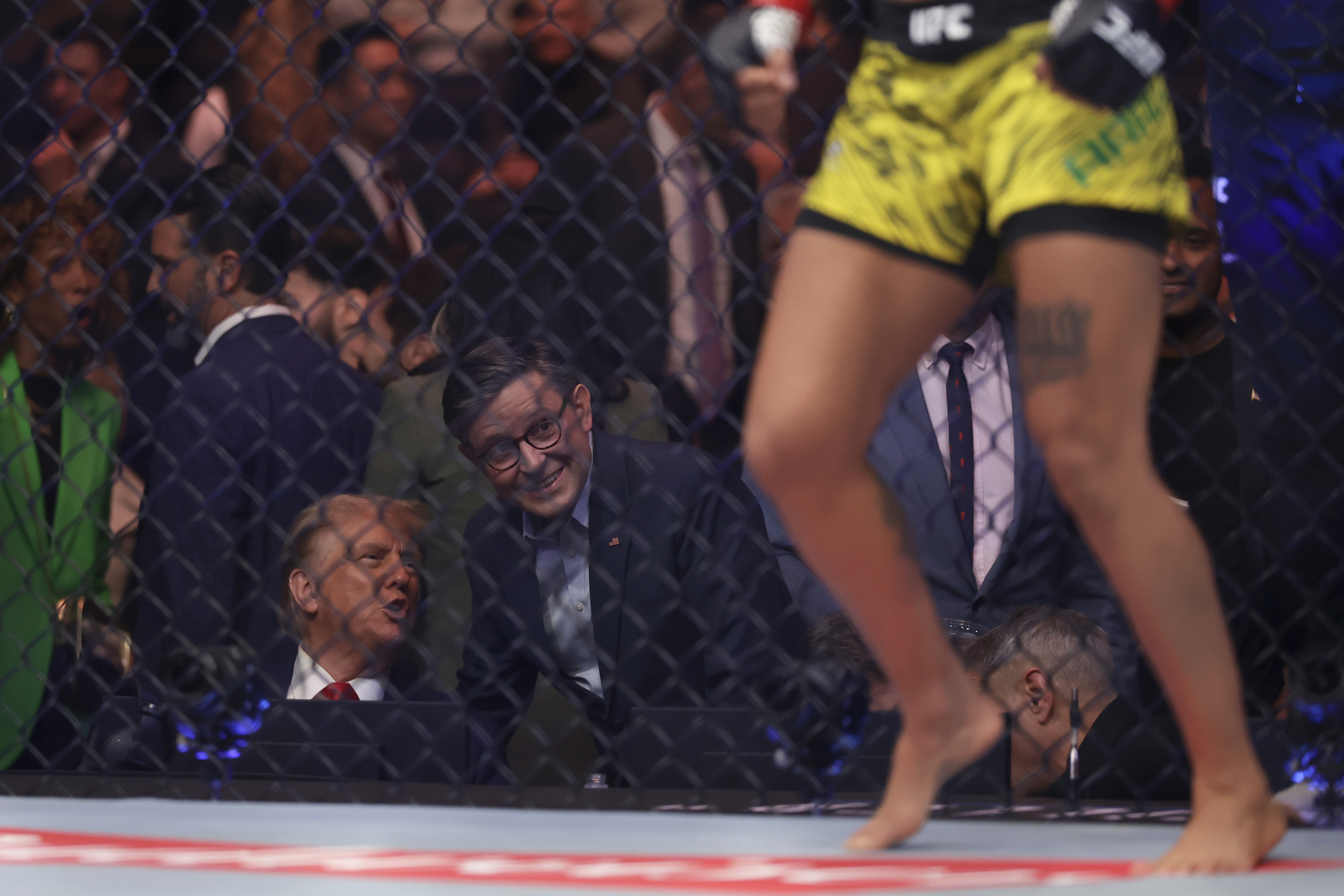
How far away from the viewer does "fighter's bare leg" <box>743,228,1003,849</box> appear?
42.1 inches

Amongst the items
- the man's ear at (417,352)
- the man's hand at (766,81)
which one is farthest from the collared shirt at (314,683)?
the man's hand at (766,81)

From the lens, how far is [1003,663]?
1.69 meters

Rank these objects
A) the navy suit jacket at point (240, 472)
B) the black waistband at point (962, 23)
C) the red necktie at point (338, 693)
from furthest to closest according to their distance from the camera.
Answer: the navy suit jacket at point (240, 472), the red necktie at point (338, 693), the black waistband at point (962, 23)

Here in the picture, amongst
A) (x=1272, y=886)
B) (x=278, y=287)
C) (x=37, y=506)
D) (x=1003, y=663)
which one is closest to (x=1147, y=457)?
(x=1272, y=886)

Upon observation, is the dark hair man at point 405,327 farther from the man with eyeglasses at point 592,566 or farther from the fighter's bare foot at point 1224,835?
the fighter's bare foot at point 1224,835

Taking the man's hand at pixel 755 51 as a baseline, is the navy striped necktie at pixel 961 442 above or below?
below

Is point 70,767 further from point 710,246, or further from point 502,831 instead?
point 710,246

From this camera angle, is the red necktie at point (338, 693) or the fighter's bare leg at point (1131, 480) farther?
the red necktie at point (338, 693)

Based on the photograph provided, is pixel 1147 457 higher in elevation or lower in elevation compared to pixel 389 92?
higher

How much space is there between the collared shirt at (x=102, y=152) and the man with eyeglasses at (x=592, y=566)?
621 mm

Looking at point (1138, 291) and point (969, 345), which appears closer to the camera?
point (1138, 291)

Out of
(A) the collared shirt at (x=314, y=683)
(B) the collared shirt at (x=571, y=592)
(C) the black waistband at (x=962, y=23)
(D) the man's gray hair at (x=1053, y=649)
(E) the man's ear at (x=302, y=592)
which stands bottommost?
(A) the collared shirt at (x=314, y=683)

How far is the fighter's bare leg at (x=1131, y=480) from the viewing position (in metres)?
1.03

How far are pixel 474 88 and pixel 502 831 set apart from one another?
1383mm
